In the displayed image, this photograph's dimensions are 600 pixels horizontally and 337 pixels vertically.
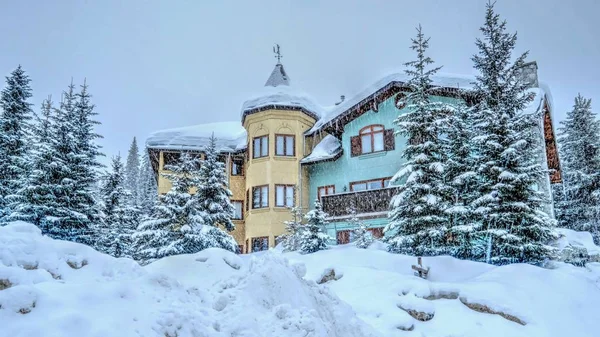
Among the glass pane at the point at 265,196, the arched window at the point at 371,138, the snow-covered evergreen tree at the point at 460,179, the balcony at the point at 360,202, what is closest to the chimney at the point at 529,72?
the snow-covered evergreen tree at the point at 460,179

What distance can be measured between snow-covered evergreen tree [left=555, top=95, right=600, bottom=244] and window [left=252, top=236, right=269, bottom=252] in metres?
19.0

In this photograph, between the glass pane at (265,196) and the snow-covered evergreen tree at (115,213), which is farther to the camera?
the glass pane at (265,196)

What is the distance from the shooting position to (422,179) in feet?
51.2

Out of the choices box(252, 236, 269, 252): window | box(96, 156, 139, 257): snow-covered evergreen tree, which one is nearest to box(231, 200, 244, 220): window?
box(252, 236, 269, 252): window

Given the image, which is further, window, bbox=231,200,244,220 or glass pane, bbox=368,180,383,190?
window, bbox=231,200,244,220

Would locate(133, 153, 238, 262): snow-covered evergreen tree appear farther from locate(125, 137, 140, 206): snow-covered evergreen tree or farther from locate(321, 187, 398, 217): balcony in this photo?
locate(125, 137, 140, 206): snow-covered evergreen tree

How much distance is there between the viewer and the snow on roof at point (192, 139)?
86.5ft

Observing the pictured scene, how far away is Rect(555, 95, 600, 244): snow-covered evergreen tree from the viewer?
2684 cm

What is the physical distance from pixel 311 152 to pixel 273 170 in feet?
8.25

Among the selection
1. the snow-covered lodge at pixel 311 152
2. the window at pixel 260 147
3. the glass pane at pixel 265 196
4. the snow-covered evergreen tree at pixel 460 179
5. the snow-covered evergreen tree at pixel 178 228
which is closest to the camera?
the snow-covered evergreen tree at pixel 460 179

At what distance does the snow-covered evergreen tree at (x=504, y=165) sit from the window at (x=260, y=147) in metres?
11.7

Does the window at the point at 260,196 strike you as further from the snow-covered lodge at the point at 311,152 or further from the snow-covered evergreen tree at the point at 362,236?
the snow-covered evergreen tree at the point at 362,236

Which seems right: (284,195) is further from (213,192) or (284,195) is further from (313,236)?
(313,236)

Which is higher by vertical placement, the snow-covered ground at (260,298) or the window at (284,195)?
the window at (284,195)
